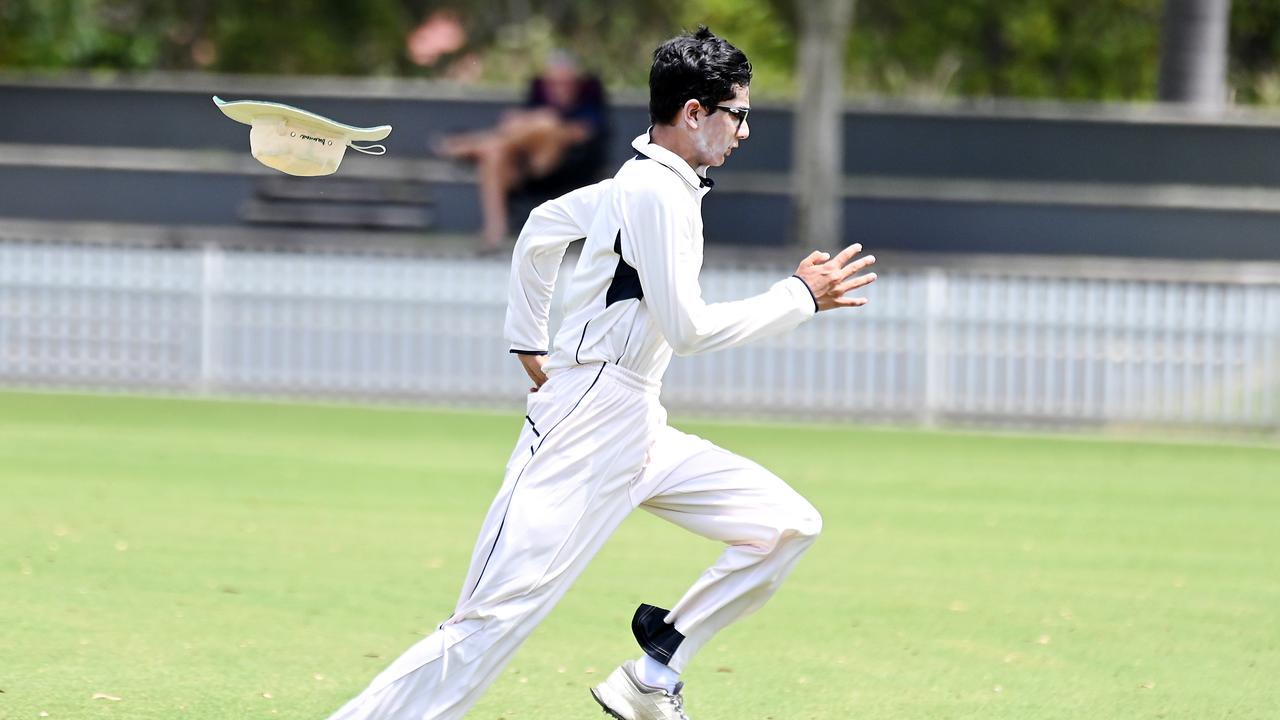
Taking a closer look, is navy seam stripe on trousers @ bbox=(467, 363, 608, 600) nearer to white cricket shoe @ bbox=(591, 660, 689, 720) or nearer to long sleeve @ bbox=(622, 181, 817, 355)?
long sleeve @ bbox=(622, 181, 817, 355)

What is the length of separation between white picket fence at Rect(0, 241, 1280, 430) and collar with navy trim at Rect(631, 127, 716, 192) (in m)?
11.2

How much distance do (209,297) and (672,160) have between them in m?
12.7

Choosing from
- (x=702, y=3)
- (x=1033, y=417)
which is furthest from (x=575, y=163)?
(x=702, y=3)

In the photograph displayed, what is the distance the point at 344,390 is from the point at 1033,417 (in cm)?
585

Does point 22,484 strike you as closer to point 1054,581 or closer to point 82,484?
point 82,484

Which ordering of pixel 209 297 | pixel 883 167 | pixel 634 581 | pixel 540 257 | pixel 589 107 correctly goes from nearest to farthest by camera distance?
1. pixel 540 257
2. pixel 634 581
3. pixel 209 297
4. pixel 589 107
5. pixel 883 167

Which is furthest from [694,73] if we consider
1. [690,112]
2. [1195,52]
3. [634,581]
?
[1195,52]

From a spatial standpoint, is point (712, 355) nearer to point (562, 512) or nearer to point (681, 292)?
point (562, 512)

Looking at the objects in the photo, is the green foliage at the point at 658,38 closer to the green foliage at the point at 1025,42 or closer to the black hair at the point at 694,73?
the green foliage at the point at 1025,42

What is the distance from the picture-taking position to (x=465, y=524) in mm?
10750

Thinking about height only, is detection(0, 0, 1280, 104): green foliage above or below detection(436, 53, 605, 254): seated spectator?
above

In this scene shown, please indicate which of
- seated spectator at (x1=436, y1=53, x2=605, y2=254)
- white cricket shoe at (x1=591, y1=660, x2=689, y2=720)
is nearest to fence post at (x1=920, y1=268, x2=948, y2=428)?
seated spectator at (x1=436, y1=53, x2=605, y2=254)

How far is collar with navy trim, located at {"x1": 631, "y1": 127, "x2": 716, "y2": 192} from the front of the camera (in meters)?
5.23

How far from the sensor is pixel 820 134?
18562mm
